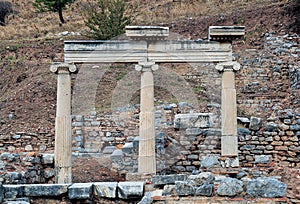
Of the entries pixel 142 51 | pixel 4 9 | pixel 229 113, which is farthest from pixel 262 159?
pixel 4 9

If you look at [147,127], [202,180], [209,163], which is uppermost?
[147,127]

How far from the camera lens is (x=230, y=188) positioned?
6.55 metres

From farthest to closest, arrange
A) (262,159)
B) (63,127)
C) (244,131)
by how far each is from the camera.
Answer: (244,131) < (63,127) < (262,159)

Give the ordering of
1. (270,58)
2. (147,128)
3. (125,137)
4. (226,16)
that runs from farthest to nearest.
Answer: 1. (226,16)
2. (270,58)
3. (125,137)
4. (147,128)

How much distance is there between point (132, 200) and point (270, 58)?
56.4 feet

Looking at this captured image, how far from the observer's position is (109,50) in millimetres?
13727

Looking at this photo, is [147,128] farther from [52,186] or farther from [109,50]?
[52,186]

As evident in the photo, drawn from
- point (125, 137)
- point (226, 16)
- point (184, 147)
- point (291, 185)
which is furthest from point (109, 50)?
point (226, 16)

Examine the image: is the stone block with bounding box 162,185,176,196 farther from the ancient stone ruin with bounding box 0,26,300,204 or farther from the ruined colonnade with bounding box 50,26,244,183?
the ruined colonnade with bounding box 50,26,244,183

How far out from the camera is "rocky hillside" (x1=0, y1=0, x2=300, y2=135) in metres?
20.7

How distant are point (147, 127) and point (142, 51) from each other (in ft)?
7.42

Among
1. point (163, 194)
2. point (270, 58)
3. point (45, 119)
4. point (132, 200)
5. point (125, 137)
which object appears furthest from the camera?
point (270, 58)

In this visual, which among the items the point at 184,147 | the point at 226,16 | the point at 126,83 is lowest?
the point at 184,147

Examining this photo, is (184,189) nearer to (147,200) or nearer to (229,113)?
(147,200)
